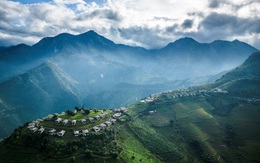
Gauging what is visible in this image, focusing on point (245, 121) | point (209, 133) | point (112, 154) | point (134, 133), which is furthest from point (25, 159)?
point (245, 121)

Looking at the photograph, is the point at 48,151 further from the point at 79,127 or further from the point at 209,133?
the point at 209,133

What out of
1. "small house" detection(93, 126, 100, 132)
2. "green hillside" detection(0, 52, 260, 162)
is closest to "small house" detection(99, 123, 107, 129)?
"green hillside" detection(0, 52, 260, 162)

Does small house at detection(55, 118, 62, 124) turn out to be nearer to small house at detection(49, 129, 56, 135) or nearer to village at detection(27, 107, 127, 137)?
village at detection(27, 107, 127, 137)

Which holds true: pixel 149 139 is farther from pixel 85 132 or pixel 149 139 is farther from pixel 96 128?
pixel 85 132

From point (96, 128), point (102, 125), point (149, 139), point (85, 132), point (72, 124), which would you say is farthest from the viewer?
point (149, 139)

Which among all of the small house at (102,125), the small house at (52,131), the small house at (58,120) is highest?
the small house at (58,120)

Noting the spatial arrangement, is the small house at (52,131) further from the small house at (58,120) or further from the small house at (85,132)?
the small house at (85,132)

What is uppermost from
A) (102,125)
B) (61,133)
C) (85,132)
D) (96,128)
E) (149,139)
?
(61,133)

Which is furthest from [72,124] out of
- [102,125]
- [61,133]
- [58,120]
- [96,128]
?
[102,125]

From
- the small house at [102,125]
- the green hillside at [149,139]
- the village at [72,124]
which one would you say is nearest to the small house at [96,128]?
the village at [72,124]
